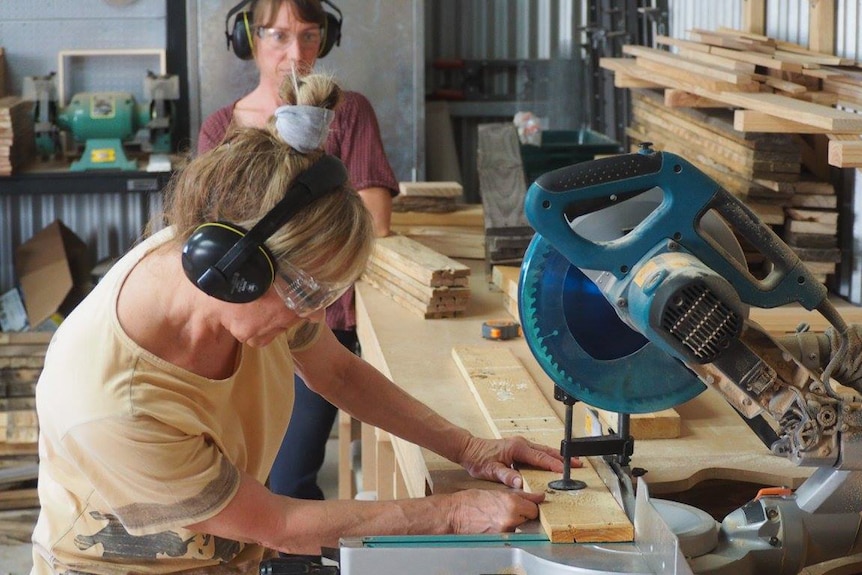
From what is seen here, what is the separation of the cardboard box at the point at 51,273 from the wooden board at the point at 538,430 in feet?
10.0

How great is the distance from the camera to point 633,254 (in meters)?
1.55

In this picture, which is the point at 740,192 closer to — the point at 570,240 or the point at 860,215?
the point at 860,215

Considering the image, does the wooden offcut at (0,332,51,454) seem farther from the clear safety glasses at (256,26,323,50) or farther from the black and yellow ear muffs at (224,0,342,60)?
the clear safety glasses at (256,26,323,50)

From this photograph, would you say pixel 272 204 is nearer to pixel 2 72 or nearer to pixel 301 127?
pixel 301 127

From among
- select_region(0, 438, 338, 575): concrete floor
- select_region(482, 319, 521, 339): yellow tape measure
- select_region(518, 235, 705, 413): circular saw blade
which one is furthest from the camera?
select_region(0, 438, 338, 575): concrete floor

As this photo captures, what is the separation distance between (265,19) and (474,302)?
1.05m

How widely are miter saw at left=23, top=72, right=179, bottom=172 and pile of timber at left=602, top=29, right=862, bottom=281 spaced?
89.8 inches

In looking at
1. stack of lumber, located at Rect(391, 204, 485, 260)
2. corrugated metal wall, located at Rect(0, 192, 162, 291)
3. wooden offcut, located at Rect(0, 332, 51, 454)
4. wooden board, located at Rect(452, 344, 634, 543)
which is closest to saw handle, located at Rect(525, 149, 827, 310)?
wooden board, located at Rect(452, 344, 634, 543)

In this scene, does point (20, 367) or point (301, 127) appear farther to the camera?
point (20, 367)

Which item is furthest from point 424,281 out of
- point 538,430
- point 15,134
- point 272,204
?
point 15,134

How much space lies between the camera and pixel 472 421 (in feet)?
7.58

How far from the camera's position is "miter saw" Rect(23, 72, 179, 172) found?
198 inches

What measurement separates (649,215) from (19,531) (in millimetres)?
3693

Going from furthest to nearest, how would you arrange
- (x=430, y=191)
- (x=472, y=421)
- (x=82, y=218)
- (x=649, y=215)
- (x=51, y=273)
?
1. (x=82, y=218)
2. (x=51, y=273)
3. (x=430, y=191)
4. (x=472, y=421)
5. (x=649, y=215)
